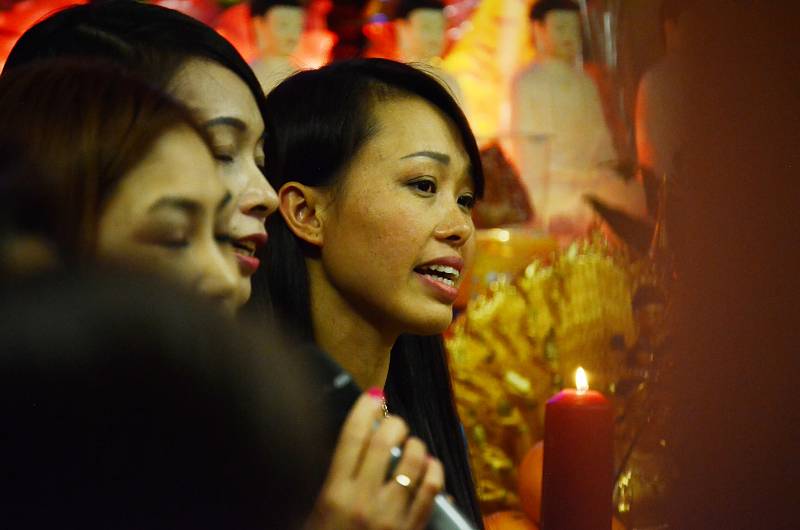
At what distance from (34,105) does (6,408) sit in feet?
0.90

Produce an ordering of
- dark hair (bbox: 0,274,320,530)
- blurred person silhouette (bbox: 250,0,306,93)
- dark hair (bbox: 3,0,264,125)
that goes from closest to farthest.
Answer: dark hair (bbox: 0,274,320,530) < dark hair (bbox: 3,0,264,125) < blurred person silhouette (bbox: 250,0,306,93)

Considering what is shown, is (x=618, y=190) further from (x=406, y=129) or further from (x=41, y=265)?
(x=41, y=265)

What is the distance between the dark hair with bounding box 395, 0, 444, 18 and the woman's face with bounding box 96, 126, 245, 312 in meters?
1.37

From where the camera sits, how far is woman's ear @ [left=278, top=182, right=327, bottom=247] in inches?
50.1

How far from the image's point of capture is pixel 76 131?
0.63 meters

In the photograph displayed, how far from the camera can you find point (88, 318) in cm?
43

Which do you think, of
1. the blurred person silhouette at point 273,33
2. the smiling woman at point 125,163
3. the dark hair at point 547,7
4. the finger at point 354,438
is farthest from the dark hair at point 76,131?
the dark hair at point 547,7

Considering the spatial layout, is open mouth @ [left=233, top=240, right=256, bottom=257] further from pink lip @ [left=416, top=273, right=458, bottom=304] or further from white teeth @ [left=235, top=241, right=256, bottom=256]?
pink lip @ [left=416, top=273, right=458, bottom=304]

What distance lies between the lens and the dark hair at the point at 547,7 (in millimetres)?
2129

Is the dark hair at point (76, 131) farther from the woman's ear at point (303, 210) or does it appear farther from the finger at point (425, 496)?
the woman's ear at point (303, 210)

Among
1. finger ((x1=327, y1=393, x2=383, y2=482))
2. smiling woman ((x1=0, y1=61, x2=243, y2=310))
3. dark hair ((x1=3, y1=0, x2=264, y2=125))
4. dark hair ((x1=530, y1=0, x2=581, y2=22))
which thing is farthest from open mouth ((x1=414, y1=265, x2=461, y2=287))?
dark hair ((x1=530, y1=0, x2=581, y2=22))

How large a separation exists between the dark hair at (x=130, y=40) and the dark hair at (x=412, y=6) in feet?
3.59

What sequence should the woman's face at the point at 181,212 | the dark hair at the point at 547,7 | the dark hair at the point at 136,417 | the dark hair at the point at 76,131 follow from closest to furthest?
1. the dark hair at the point at 136,417
2. the dark hair at the point at 76,131
3. the woman's face at the point at 181,212
4. the dark hair at the point at 547,7

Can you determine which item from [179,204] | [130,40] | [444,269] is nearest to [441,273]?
[444,269]
